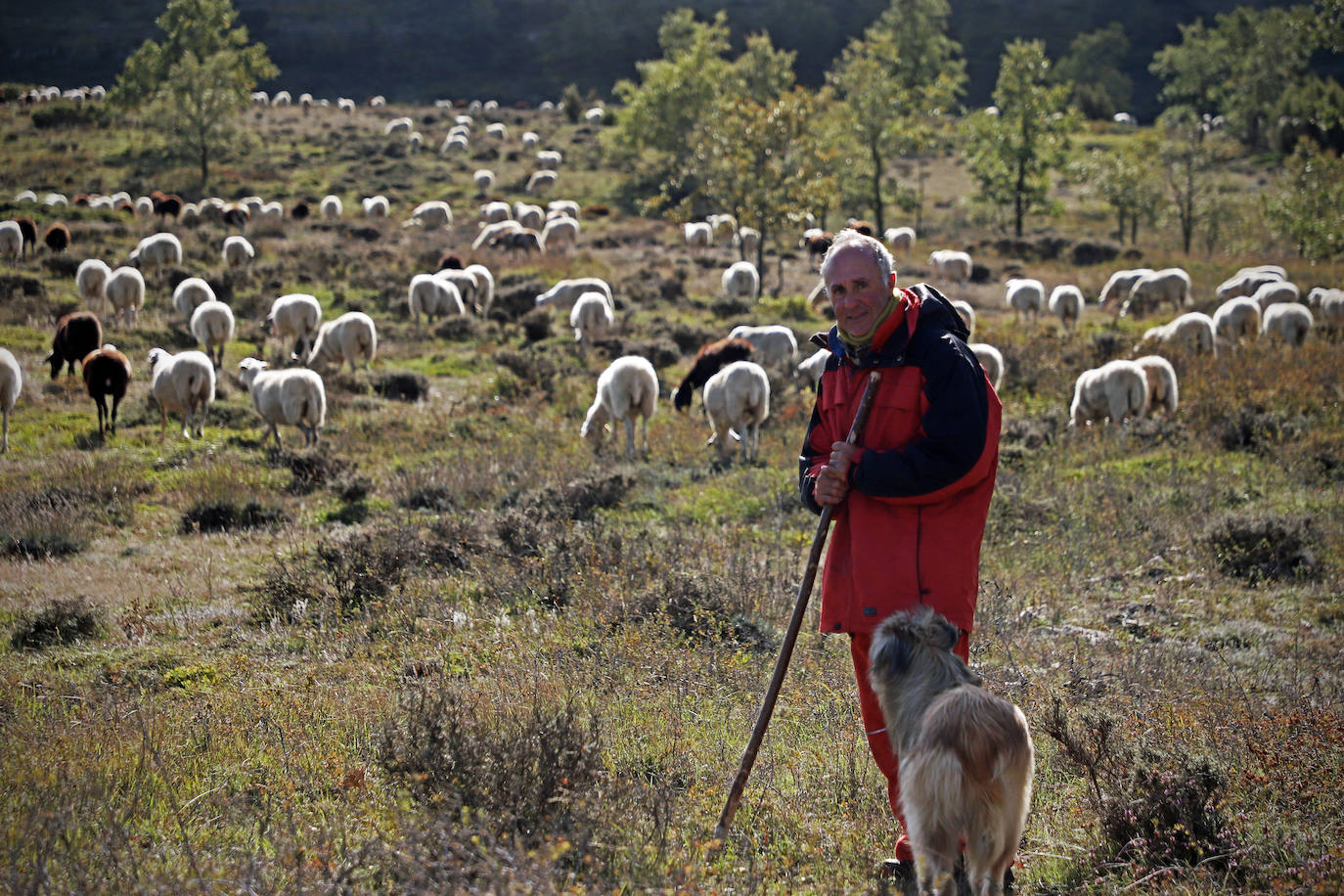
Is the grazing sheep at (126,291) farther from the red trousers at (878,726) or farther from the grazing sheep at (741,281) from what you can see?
the red trousers at (878,726)

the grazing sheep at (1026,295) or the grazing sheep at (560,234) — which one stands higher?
the grazing sheep at (560,234)

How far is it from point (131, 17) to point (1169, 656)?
94.5 metres

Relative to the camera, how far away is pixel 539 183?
44.1 metres

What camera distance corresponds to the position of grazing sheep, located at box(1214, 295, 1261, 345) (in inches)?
705

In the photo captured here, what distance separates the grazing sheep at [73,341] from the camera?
14883 mm

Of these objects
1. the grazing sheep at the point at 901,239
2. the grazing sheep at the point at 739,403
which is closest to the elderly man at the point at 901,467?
the grazing sheep at the point at 739,403

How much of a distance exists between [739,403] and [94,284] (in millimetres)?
14372

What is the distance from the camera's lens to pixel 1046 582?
303 inches

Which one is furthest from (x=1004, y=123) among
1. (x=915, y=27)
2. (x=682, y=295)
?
(x=915, y=27)

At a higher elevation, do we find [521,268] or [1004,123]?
[1004,123]

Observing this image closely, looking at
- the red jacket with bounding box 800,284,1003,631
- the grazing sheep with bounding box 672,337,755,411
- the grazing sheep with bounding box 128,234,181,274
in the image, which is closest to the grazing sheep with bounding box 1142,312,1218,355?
the grazing sheep with bounding box 672,337,755,411

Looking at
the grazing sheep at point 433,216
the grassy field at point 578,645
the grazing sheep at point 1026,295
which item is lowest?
the grassy field at point 578,645

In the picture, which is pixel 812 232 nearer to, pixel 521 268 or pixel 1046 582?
pixel 521 268

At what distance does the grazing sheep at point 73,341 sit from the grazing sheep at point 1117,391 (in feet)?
48.7
